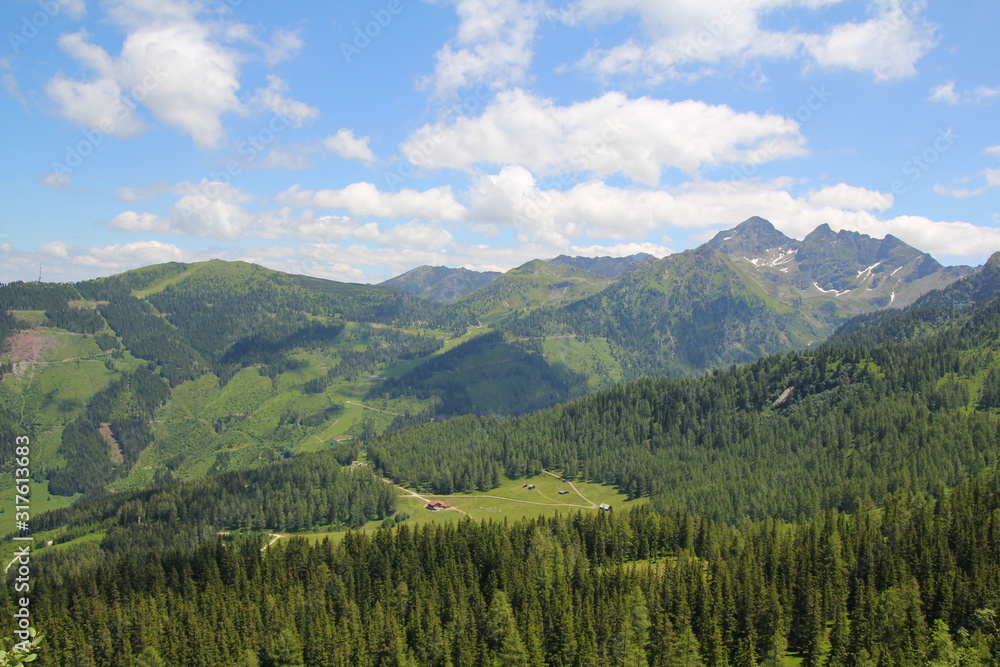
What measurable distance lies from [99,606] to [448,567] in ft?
226

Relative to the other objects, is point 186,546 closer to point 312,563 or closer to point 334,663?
point 312,563

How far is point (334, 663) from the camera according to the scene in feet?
344

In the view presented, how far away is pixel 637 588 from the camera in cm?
10919

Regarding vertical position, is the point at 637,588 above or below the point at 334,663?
above

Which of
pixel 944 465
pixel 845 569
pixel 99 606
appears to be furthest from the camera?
pixel 944 465

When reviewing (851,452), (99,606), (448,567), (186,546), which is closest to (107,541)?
(186,546)

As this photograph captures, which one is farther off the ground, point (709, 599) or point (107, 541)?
point (709, 599)

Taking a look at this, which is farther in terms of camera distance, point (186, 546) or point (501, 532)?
point (186, 546)

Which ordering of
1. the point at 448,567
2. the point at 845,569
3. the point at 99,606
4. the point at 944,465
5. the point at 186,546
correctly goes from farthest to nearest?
the point at 186,546 < the point at 944,465 < the point at 448,567 < the point at 99,606 < the point at 845,569

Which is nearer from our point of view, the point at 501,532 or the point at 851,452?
the point at 501,532

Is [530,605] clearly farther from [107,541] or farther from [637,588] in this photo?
[107,541]

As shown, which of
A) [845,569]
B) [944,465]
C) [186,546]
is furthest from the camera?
[186,546]

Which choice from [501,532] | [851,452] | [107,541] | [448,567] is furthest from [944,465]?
[107,541]

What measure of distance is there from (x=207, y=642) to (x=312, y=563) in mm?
29718
